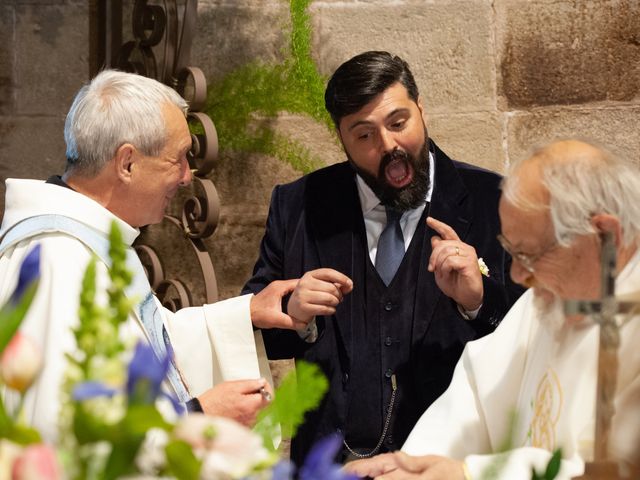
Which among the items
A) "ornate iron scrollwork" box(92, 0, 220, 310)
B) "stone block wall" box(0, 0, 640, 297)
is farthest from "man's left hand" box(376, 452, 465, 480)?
"stone block wall" box(0, 0, 640, 297)

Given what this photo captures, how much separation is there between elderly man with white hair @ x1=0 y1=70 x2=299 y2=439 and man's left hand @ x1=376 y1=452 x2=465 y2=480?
0.56 metres

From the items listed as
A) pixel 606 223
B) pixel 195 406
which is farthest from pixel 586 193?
pixel 195 406

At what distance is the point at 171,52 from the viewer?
491 cm

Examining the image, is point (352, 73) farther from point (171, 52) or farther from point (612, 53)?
point (612, 53)

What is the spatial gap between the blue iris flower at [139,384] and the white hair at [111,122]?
2.19 metres

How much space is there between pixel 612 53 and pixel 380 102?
183cm

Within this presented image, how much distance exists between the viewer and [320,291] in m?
3.37

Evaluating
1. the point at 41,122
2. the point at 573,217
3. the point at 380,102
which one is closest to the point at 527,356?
the point at 573,217

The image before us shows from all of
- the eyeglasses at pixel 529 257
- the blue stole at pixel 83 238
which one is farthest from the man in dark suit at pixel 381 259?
the eyeglasses at pixel 529 257

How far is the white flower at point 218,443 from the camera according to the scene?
3.39 ft

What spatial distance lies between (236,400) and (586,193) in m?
1.02

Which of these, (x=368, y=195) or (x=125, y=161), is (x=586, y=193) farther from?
(x=368, y=195)

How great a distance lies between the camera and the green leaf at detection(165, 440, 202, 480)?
1.01 meters

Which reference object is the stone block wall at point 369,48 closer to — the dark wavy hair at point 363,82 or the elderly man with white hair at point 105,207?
the dark wavy hair at point 363,82
